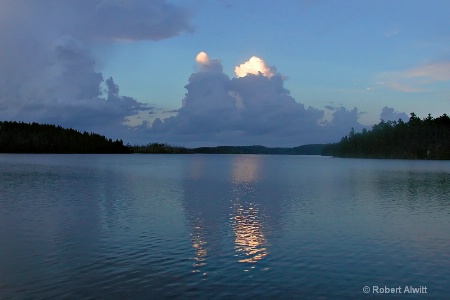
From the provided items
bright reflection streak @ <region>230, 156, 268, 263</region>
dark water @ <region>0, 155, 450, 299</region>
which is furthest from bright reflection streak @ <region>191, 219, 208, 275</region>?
bright reflection streak @ <region>230, 156, 268, 263</region>

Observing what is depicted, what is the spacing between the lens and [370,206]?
6128 cm

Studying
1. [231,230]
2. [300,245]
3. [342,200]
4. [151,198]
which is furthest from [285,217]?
[151,198]

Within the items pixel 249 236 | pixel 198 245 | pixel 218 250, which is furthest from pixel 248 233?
pixel 218 250

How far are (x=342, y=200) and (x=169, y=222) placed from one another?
3435cm

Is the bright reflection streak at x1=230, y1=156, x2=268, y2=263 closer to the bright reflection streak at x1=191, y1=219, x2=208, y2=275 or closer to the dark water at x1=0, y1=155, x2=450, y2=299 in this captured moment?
the dark water at x1=0, y1=155, x2=450, y2=299

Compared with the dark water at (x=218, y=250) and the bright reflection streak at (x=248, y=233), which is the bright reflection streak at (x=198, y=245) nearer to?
the dark water at (x=218, y=250)

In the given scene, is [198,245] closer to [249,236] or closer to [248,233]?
[249,236]

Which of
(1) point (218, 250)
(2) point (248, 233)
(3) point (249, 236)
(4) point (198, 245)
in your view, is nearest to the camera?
(1) point (218, 250)

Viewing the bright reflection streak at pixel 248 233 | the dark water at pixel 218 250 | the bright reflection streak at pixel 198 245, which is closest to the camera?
the dark water at pixel 218 250

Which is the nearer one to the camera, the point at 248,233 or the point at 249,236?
the point at 249,236

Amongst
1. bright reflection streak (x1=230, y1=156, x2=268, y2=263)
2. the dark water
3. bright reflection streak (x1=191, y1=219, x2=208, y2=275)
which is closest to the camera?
the dark water

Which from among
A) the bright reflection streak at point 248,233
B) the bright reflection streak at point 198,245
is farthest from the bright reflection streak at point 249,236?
the bright reflection streak at point 198,245

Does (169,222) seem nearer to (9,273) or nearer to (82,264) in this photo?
(82,264)

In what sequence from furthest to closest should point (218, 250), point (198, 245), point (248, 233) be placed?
point (248, 233) → point (198, 245) → point (218, 250)
